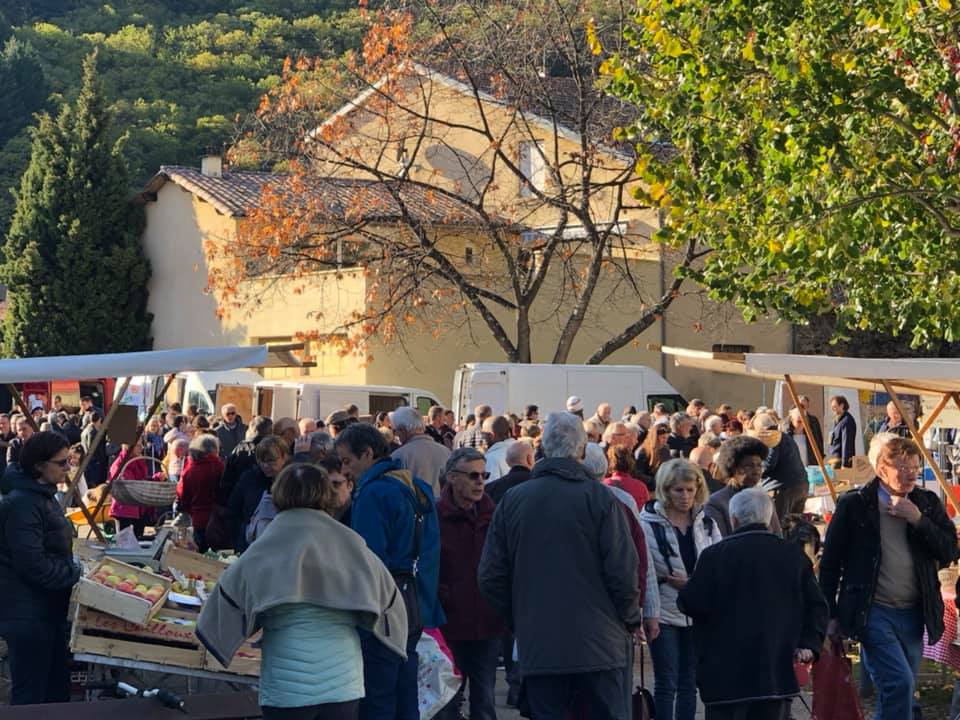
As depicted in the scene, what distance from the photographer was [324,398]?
1071 inches

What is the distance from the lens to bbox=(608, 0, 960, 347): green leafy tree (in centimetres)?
1439

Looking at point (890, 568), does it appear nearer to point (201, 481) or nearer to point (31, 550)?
point (31, 550)

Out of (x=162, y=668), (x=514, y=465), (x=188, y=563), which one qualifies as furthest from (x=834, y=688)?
(x=188, y=563)

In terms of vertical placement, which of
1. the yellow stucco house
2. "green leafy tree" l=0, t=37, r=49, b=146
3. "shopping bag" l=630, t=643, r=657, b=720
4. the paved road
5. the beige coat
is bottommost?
the paved road

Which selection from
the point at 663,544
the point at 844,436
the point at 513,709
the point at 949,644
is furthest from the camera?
the point at 844,436

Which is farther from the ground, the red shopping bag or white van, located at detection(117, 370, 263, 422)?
white van, located at detection(117, 370, 263, 422)

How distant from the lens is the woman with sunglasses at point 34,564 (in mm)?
7809

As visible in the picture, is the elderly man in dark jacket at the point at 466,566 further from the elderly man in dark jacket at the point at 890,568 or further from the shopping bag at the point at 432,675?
the elderly man in dark jacket at the point at 890,568

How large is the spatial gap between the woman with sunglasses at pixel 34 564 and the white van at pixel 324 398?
60.9 feet

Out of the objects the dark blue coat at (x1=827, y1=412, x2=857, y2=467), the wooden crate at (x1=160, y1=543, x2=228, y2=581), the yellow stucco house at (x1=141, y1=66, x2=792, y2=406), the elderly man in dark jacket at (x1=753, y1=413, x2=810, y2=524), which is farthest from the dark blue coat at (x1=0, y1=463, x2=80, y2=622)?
the yellow stucco house at (x1=141, y1=66, x2=792, y2=406)

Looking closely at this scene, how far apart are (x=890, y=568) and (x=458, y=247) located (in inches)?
1053

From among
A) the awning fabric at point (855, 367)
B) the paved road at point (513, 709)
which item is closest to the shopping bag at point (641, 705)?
the paved road at point (513, 709)

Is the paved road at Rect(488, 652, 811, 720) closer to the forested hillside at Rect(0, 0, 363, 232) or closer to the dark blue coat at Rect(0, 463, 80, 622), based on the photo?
the dark blue coat at Rect(0, 463, 80, 622)

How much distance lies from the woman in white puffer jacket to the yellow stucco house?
60.4 ft
